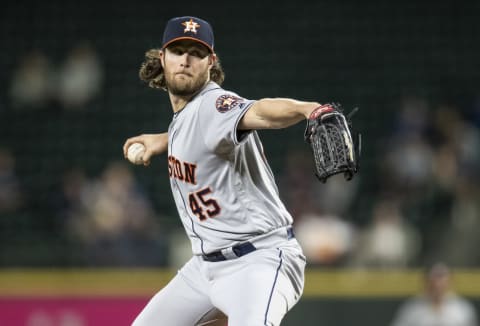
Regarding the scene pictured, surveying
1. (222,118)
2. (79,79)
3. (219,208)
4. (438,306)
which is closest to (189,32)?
(222,118)

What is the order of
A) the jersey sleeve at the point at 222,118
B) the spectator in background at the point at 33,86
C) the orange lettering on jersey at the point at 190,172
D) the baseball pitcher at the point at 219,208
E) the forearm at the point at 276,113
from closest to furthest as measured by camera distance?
the forearm at the point at 276,113 → the jersey sleeve at the point at 222,118 → the baseball pitcher at the point at 219,208 → the orange lettering on jersey at the point at 190,172 → the spectator in background at the point at 33,86

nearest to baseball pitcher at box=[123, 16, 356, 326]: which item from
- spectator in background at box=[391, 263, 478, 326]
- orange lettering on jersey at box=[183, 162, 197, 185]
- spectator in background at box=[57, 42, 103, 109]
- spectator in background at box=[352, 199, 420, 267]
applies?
orange lettering on jersey at box=[183, 162, 197, 185]

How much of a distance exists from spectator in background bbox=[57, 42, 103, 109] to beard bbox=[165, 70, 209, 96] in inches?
310

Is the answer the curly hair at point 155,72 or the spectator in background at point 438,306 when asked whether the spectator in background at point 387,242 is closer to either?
the spectator in background at point 438,306

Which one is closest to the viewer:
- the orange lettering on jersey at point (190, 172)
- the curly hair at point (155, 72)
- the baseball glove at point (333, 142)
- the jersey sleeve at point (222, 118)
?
the baseball glove at point (333, 142)

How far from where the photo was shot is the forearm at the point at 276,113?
348 centimetres

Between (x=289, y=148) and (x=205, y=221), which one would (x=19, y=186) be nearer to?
(x=289, y=148)

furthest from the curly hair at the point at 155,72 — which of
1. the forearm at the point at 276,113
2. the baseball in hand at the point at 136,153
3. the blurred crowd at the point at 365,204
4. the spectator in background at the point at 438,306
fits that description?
the blurred crowd at the point at 365,204

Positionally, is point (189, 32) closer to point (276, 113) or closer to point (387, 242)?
point (276, 113)

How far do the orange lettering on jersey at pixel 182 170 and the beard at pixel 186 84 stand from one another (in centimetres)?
28

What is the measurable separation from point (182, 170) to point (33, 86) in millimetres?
8173

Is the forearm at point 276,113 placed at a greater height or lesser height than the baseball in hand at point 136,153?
greater

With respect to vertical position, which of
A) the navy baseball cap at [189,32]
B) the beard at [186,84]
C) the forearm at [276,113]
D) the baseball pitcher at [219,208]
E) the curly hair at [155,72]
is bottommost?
the baseball pitcher at [219,208]

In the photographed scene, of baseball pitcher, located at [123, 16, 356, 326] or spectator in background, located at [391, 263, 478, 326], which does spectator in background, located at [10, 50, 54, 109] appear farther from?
baseball pitcher, located at [123, 16, 356, 326]
